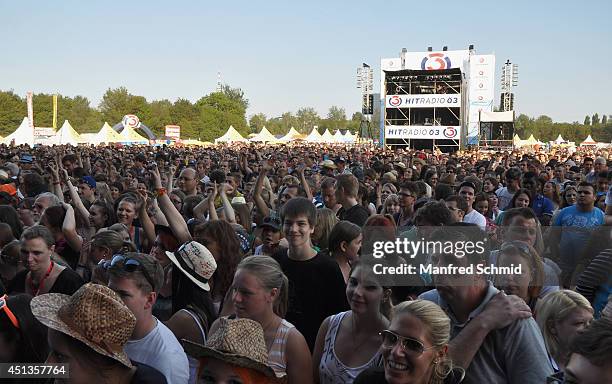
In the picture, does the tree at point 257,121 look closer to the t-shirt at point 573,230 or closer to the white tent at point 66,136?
the white tent at point 66,136

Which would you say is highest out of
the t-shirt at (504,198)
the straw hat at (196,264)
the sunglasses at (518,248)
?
the sunglasses at (518,248)

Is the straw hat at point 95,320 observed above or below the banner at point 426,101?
below

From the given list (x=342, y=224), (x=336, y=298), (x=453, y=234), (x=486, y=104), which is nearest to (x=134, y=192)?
(x=342, y=224)

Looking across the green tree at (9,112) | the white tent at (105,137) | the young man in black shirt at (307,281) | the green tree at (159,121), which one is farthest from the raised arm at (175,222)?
the green tree at (159,121)

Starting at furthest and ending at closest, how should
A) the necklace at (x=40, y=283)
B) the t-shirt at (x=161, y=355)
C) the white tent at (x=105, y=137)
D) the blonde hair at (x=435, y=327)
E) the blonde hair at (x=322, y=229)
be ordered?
the white tent at (x=105, y=137), the blonde hair at (x=322, y=229), the necklace at (x=40, y=283), the t-shirt at (x=161, y=355), the blonde hair at (x=435, y=327)

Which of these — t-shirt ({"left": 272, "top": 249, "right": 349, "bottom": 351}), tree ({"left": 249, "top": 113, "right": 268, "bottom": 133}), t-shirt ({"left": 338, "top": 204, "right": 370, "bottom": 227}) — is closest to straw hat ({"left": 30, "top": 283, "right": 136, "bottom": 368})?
t-shirt ({"left": 272, "top": 249, "right": 349, "bottom": 351})

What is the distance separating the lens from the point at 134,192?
686 centimetres

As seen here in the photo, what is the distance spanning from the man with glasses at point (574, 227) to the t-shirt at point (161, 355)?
398 cm

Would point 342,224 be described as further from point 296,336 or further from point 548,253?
point 548,253

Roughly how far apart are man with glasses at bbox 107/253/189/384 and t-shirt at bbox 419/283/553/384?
1314 mm

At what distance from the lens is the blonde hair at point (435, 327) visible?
2299 millimetres

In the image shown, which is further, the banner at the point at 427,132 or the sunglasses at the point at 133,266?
the banner at the point at 427,132

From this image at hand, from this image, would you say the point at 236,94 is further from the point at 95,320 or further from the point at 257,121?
the point at 95,320

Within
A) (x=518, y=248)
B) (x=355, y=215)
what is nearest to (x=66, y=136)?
(x=355, y=215)
